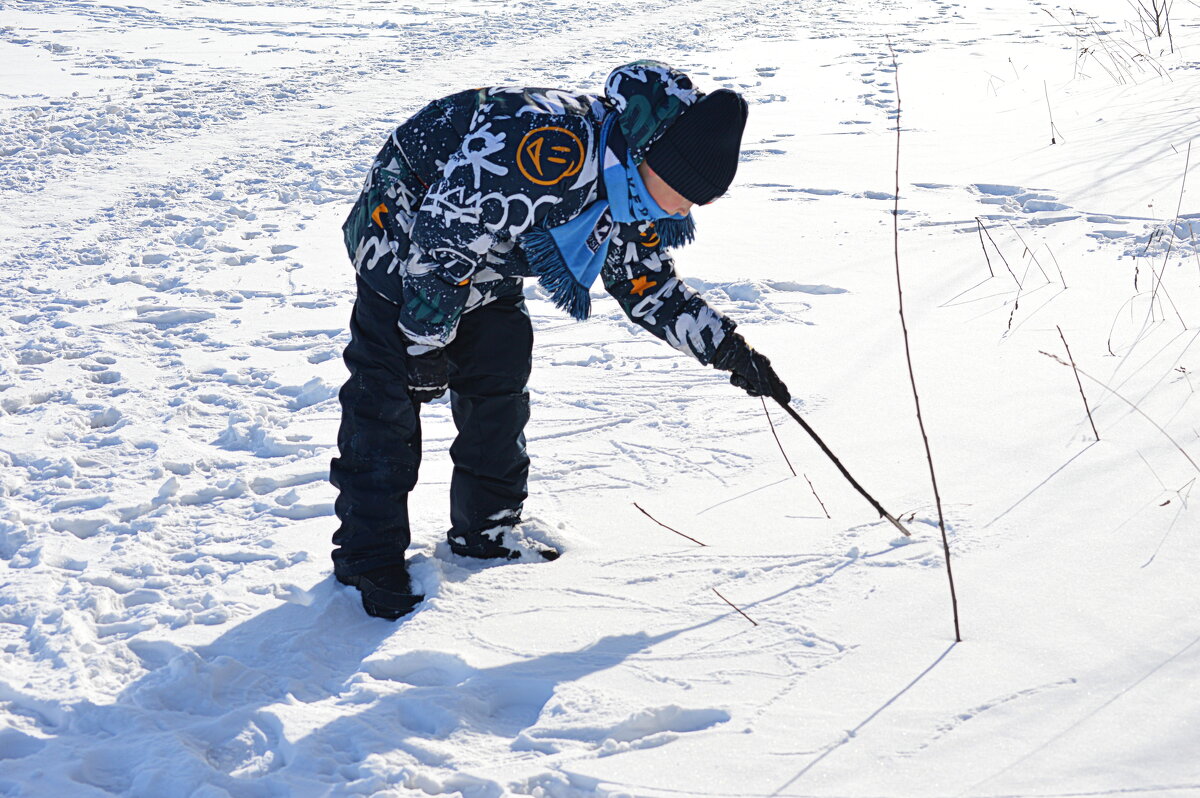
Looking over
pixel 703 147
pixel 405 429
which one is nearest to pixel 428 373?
pixel 405 429

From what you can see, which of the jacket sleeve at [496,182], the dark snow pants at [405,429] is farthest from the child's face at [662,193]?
the dark snow pants at [405,429]

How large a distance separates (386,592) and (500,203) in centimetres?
91

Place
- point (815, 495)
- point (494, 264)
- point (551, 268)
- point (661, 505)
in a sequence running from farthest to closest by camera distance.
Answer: point (661, 505) → point (815, 495) → point (494, 264) → point (551, 268)

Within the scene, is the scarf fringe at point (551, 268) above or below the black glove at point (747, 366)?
above

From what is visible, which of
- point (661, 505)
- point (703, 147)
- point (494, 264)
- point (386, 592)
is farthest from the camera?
point (661, 505)

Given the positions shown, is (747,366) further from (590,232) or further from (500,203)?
(500,203)

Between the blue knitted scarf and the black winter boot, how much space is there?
2.46 ft

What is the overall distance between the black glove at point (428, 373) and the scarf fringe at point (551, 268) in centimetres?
33

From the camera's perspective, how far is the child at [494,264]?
6.33ft

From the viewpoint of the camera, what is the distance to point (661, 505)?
2.69 metres

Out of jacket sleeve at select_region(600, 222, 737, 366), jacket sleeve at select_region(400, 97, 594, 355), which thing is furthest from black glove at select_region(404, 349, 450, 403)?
jacket sleeve at select_region(600, 222, 737, 366)

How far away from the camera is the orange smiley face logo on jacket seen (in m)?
1.94

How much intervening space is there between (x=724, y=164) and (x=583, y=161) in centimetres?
28

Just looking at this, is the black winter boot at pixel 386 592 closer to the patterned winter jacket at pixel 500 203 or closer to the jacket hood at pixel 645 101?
the patterned winter jacket at pixel 500 203
